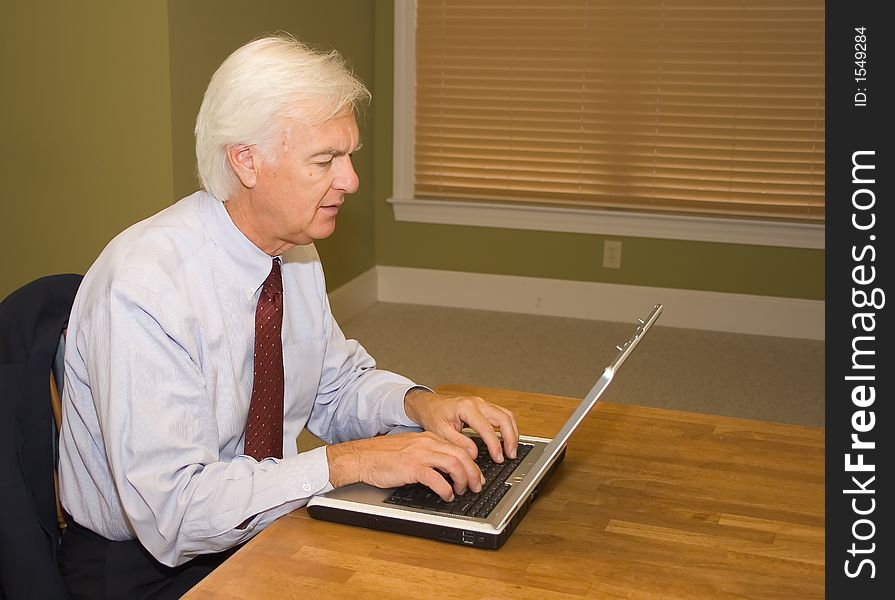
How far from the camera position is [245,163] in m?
1.58

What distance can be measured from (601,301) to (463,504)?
3.87m

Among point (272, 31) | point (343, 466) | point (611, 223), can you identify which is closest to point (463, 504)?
point (343, 466)

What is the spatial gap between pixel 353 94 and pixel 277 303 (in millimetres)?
330

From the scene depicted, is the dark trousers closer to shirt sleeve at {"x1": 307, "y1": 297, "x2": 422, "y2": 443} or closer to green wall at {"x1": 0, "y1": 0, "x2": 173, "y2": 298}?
shirt sleeve at {"x1": 307, "y1": 297, "x2": 422, "y2": 443}

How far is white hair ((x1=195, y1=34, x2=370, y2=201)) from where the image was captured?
1520mm

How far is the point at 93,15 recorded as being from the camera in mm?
3420

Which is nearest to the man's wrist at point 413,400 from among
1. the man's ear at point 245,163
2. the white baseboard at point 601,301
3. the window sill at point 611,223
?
the man's ear at point 245,163

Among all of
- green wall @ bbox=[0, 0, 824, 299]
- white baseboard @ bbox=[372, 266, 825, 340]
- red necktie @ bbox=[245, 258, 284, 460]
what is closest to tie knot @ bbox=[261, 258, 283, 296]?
red necktie @ bbox=[245, 258, 284, 460]

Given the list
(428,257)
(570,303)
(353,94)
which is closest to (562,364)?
(570,303)

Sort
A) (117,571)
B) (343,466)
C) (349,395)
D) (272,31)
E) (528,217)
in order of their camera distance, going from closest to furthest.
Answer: (343,466), (117,571), (349,395), (272,31), (528,217)

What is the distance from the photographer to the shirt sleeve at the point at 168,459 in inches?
53.3

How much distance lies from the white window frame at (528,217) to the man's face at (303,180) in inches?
137

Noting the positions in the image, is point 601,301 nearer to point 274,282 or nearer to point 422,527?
point 274,282

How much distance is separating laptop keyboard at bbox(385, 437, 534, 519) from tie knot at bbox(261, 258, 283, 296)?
0.41 meters
